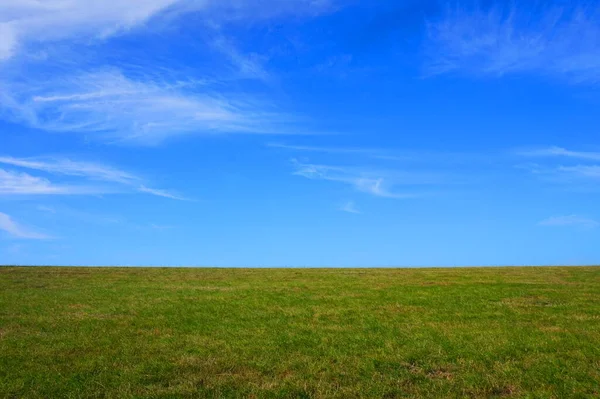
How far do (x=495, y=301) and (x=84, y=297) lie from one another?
24574mm

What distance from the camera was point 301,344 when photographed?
55.8 feet

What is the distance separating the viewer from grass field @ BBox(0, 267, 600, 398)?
12.7 m

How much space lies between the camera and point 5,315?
2380cm

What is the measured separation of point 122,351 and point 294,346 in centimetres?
571

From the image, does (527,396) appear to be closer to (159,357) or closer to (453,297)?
(159,357)

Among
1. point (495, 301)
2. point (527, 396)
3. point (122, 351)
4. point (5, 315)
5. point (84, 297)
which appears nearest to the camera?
point (527, 396)

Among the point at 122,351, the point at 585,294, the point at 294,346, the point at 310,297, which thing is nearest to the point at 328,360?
the point at 294,346

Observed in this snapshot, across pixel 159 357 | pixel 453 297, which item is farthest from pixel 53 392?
pixel 453 297

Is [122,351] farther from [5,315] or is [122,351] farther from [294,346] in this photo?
[5,315]

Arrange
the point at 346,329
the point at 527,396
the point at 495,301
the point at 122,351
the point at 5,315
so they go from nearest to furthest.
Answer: the point at 527,396
the point at 122,351
the point at 346,329
the point at 5,315
the point at 495,301

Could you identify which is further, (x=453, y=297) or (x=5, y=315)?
(x=453, y=297)

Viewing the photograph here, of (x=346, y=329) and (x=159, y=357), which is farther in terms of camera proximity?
(x=346, y=329)

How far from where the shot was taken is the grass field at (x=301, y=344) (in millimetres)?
12656

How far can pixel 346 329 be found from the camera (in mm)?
19578
